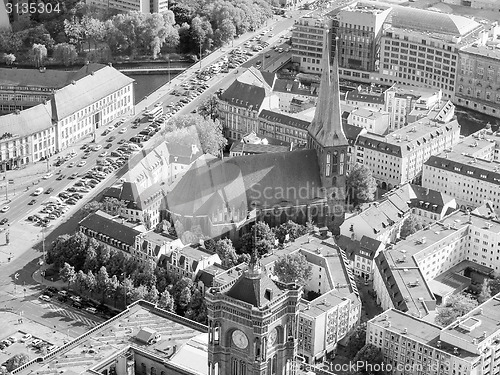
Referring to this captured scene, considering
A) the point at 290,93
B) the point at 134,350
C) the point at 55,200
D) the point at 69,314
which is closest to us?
the point at 134,350

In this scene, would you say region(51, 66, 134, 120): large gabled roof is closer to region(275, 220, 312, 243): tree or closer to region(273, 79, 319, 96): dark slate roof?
region(273, 79, 319, 96): dark slate roof

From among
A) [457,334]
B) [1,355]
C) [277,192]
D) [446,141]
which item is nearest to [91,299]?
[1,355]

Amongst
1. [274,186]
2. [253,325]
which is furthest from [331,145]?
[253,325]

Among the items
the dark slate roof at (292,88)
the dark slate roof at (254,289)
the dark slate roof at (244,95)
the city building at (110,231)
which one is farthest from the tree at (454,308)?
the dark slate roof at (292,88)

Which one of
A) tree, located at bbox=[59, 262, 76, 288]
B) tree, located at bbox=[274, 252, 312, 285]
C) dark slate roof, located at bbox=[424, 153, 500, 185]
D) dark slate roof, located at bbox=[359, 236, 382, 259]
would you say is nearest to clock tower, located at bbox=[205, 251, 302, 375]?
tree, located at bbox=[274, 252, 312, 285]

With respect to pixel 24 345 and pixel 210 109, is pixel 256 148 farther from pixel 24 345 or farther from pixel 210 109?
pixel 24 345

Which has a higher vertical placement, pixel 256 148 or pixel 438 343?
pixel 256 148

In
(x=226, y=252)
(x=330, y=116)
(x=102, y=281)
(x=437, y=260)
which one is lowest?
(x=102, y=281)
